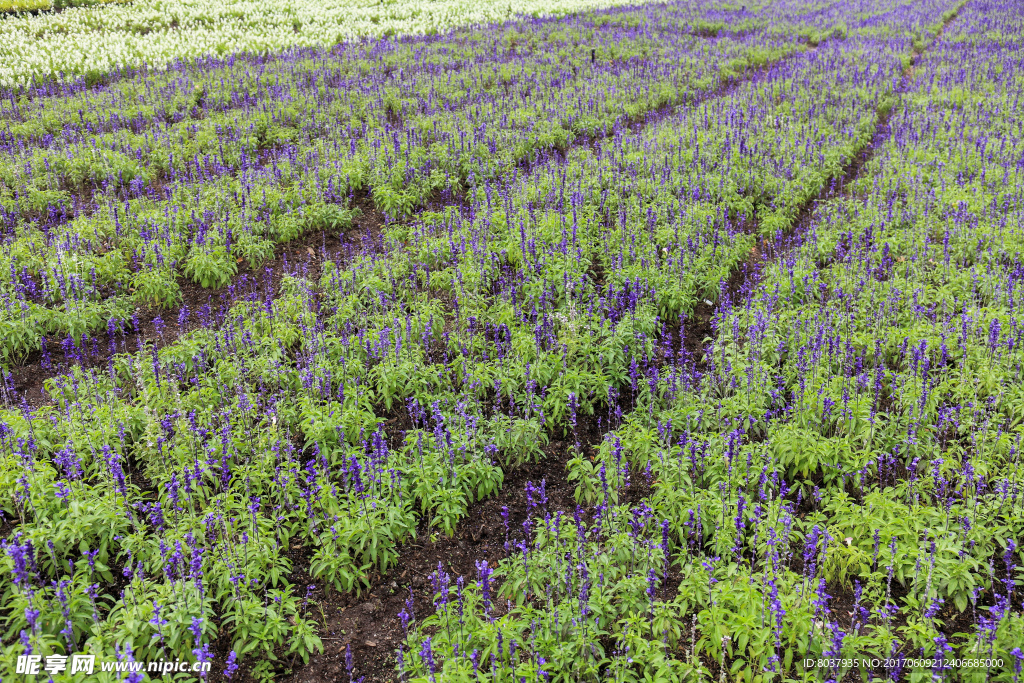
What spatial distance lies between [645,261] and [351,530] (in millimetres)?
5900

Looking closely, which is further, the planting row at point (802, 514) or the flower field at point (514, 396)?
the flower field at point (514, 396)

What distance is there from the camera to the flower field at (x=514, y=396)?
14.2ft

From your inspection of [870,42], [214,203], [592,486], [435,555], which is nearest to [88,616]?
[435,555]

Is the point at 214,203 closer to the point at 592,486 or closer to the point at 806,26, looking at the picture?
the point at 592,486

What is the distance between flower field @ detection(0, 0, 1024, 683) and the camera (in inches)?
170

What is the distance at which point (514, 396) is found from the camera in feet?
22.5

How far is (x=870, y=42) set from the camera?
2567 centimetres
